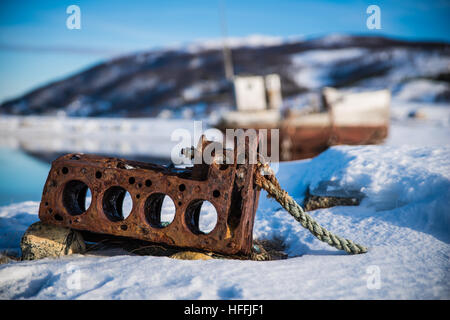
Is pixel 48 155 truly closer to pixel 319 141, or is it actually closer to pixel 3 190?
pixel 3 190

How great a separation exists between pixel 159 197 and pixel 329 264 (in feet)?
5.12

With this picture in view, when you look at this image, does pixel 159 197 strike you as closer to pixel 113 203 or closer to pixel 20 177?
pixel 113 203

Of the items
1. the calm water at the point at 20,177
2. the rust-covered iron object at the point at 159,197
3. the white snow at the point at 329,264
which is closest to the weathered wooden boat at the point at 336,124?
the calm water at the point at 20,177

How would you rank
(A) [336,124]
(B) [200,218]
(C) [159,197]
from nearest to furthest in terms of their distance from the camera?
(C) [159,197] < (B) [200,218] < (A) [336,124]

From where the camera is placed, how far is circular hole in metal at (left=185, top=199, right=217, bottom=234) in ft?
9.60

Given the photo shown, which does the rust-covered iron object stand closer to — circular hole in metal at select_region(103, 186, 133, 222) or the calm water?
circular hole in metal at select_region(103, 186, 133, 222)

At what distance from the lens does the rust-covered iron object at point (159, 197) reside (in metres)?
2.77

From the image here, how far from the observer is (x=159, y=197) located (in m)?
3.19

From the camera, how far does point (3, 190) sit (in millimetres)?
8953

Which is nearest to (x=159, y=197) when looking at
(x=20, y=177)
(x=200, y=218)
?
(x=200, y=218)

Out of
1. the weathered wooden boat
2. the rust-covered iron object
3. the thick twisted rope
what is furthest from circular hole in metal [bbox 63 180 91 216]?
the weathered wooden boat

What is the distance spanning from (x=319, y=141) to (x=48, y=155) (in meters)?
11.5

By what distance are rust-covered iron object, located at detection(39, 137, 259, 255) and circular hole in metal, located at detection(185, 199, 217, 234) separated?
0.8 inches

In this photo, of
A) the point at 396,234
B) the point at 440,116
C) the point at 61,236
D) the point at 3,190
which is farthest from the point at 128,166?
the point at 440,116
